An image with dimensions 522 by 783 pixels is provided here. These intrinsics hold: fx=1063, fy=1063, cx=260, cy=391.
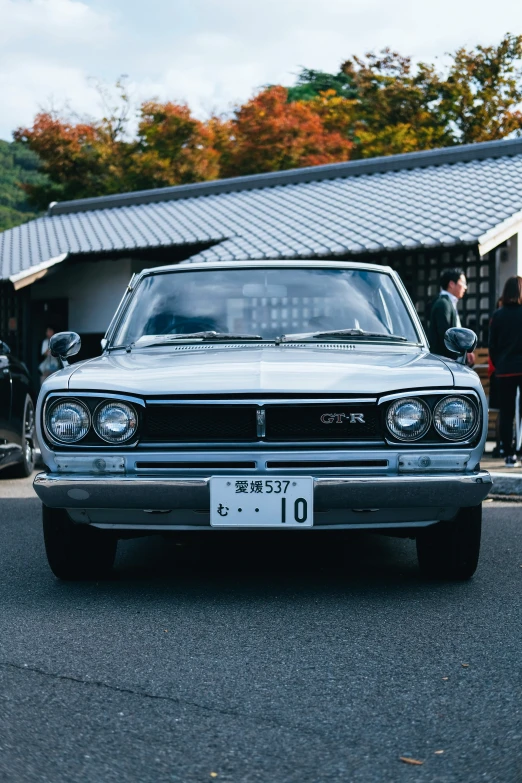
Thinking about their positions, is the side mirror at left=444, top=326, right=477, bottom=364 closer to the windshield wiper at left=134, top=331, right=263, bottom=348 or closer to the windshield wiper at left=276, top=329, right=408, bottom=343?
the windshield wiper at left=276, top=329, right=408, bottom=343

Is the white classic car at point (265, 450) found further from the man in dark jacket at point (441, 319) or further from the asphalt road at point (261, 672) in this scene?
the man in dark jacket at point (441, 319)

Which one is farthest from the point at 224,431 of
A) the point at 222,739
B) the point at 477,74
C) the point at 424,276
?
the point at 477,74

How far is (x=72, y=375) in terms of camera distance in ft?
15.2

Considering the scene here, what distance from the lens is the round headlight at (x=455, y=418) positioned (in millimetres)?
4457

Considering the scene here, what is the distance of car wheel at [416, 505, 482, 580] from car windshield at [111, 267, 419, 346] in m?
1.18

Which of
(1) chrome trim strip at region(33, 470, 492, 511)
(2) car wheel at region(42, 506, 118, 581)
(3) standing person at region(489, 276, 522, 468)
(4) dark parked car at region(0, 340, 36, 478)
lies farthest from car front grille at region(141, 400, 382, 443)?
(3) standing person at region(489, 276, 522, 468)

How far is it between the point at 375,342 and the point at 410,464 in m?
1.11

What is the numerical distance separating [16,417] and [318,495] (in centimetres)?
552

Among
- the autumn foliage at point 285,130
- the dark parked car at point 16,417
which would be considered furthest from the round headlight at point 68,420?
the autumn foliage at point 285,130

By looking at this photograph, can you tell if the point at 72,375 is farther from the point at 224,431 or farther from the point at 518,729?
the point at 518,729

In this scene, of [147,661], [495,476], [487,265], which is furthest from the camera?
[487,265]

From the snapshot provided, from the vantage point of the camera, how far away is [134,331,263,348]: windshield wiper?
539 cm

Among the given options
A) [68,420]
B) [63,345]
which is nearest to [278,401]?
[68,420]

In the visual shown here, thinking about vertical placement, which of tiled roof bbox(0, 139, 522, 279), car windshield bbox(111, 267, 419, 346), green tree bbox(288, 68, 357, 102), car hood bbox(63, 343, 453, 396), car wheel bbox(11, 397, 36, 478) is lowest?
car wheel bbox(11, 397, 36, 478)
